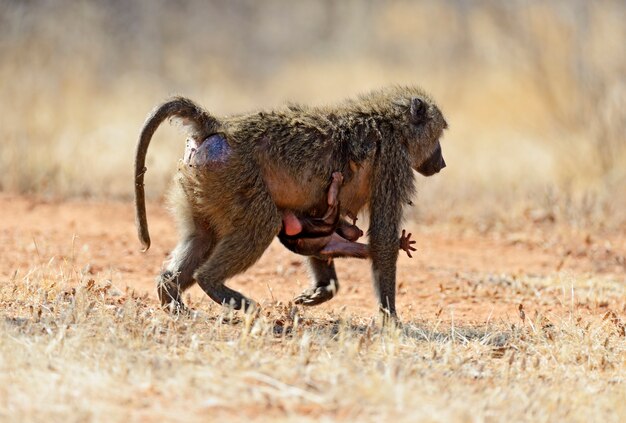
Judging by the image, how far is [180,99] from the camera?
5520 millimetres

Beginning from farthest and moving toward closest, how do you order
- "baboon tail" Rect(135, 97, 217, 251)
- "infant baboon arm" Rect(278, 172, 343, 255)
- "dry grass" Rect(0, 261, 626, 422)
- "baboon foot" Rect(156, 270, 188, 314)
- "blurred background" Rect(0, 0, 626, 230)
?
"blurred background" Rect(0, 0, 626, 230) < "infant baboon arm" Rect(278, 172, 343, 255) < "baboon foot" Rect(156, 270, 188, 314) < "baboon tail" Rect(135, 97, 217, 251) < "dry grass" Rect(0, 261, 626, 422)

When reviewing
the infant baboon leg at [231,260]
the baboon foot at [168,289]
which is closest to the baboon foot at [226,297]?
the infant baboon leg at [231,260]

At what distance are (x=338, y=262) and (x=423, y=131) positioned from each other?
2.46 meters

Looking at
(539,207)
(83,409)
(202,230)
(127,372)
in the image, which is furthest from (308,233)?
(539,207)

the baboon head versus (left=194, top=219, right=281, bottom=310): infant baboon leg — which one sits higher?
the baboon head

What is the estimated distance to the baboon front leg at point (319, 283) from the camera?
242 inches

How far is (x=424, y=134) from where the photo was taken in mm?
6453

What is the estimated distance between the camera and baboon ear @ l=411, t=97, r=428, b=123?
20.9 ft

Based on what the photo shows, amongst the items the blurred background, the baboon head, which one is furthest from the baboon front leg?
the blurred background

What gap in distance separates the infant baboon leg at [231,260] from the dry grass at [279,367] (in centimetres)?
18

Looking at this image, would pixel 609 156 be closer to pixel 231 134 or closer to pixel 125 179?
pixel 125 179

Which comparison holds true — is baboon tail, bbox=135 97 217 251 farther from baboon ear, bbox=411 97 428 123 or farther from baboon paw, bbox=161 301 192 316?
Result: baboon ear, bbox=411 97 428 123

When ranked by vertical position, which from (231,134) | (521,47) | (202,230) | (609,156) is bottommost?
(202,230)

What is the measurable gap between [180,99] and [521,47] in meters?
8.91
